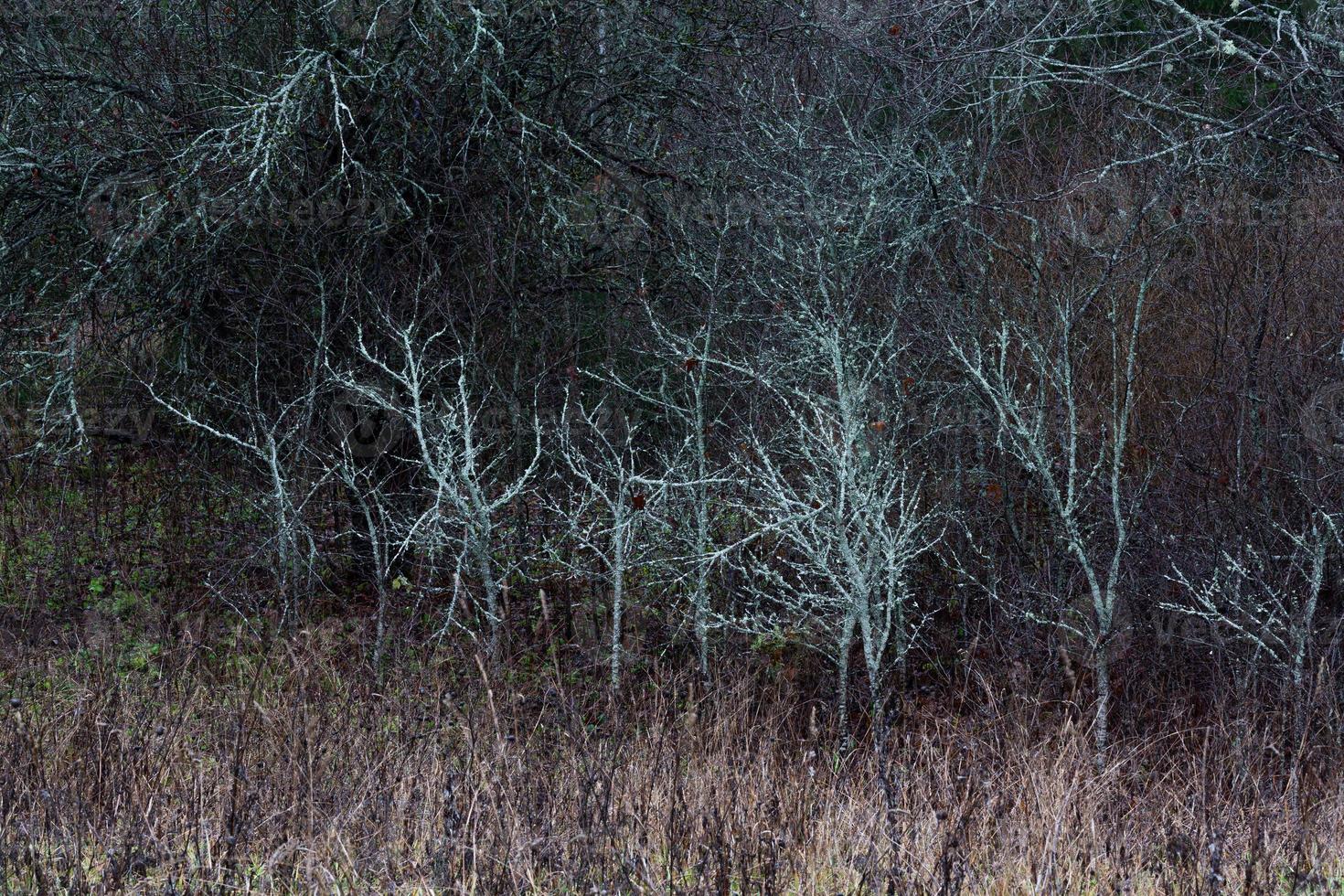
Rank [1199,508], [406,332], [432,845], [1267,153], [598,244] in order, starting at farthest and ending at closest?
[1267,153] < [598,244] < [1199,508] < [406,332] < [432,845]

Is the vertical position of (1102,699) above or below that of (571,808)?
above

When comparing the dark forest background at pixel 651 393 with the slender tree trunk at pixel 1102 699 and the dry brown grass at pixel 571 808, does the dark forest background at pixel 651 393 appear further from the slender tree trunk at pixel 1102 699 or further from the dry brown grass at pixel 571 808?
the dry brown grass at pixel 571 808

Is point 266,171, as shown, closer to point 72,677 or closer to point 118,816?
point 72,677

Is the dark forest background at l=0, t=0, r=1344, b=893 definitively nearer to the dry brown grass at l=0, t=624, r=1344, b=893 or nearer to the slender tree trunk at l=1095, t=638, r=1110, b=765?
the slender tree trunk at l=1095, t=638, r=1110, b=765

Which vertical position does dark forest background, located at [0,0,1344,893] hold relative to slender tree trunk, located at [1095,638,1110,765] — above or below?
above

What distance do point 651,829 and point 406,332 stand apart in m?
3.10

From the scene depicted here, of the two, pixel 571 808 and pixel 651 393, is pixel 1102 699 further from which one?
pixel 651 393

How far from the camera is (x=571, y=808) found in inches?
163

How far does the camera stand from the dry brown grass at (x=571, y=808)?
3.35 meters

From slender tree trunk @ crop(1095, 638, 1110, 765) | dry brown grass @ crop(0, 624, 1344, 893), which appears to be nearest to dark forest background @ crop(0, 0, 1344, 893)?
slender tree trunk @ crop(1095, 638, 1110, 765)

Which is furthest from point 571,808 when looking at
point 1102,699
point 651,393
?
point 651,393

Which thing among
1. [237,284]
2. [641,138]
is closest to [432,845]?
[237,284]

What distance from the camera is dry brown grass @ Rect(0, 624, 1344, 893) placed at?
3.35 metres

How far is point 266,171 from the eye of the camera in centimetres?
638
